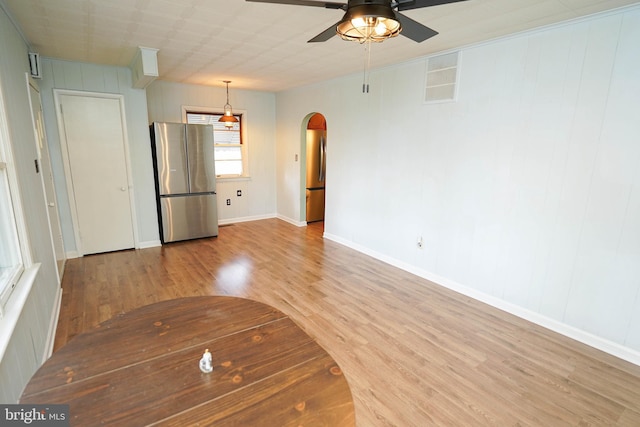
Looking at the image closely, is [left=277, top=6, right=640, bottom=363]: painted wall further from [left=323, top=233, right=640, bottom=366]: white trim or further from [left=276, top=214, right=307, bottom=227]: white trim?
[left=276, top=214, right=307, bottom=227]: white trim

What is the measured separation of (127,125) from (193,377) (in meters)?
4.31

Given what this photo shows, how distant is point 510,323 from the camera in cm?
284

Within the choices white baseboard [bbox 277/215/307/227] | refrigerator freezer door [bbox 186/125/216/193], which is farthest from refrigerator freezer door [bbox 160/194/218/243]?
white baseboard [bbox 277/215/307/227]

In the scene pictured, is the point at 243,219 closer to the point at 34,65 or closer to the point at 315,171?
the point at 315,171

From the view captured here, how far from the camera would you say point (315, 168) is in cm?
607

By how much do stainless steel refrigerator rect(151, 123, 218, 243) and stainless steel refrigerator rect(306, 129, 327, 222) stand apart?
181cm

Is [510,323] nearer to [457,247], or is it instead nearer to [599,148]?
[457,247]

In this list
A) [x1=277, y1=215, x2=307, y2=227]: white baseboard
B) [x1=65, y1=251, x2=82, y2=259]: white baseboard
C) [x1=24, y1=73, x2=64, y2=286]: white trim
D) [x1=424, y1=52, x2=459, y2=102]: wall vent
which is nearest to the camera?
[x1=24, y1=73, x2=64, y2=286]: white trim

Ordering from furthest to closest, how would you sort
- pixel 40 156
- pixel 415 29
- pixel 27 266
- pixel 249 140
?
pixel 249 140 < pixel 40 156 < pixel 27 266 < pixel 415 29

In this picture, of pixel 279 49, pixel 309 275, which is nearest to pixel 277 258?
pixel 309 275

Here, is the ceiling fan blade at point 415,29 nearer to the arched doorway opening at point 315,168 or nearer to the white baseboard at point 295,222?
the arched doorway opening at point 315,168

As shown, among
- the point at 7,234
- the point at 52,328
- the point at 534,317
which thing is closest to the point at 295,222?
the point at 52,328

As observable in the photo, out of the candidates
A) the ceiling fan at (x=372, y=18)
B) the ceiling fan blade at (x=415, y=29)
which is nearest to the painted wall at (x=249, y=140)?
the ceiling fan at (x=372, y=18)

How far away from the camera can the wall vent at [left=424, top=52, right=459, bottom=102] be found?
3.22 metres
